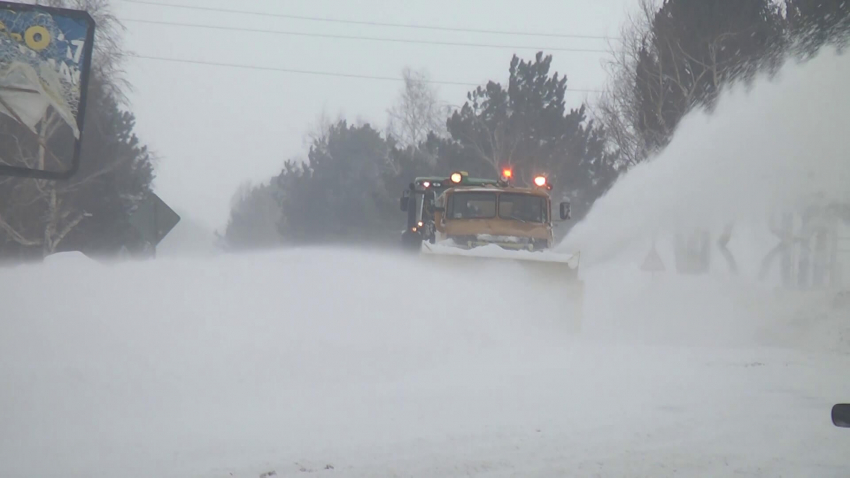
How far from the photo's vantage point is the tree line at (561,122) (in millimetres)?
25016

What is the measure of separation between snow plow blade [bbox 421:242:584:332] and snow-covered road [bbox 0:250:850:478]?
8.7 inches

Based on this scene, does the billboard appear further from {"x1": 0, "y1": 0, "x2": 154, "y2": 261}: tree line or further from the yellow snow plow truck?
{"x1": 0, "y1": 0, "x2": 154, "y2": 261}: tree line

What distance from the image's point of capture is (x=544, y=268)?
11992 mm

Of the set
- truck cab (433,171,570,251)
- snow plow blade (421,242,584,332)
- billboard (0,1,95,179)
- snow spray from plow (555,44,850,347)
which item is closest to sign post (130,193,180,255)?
truck cab (433,171,570,251)

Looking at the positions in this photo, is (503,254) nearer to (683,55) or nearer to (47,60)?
(47,60)

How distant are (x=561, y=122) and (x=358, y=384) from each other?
33.5 m

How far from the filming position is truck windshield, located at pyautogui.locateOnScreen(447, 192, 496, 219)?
14.5 m

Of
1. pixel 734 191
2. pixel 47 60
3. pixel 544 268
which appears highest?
pixel 734 191

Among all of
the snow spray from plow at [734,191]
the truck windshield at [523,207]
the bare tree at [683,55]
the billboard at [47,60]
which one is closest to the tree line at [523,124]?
the bare tree at [683,55]

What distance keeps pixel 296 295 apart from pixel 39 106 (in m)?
3.71

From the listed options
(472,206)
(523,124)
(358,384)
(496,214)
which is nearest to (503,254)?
(496,214)

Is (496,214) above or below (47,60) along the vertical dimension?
below

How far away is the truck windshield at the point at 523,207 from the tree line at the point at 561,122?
8280 millimetres

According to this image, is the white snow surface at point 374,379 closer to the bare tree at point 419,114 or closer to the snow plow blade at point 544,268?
the snow plow blade at point 544,268
